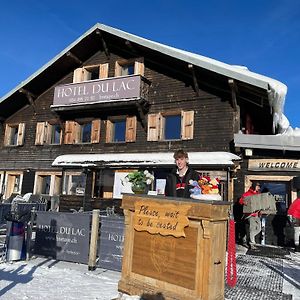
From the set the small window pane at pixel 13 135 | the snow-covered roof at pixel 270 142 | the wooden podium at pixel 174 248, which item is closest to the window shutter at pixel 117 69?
the snow-covered roof at pixel 270 142

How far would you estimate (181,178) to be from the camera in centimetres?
493

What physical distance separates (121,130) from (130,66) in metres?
3.24

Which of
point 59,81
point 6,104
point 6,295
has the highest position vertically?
point 59,81

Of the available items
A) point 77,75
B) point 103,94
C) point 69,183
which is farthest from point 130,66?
point 69,183

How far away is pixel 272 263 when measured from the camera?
27.0 ft

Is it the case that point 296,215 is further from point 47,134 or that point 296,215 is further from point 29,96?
point 29,96

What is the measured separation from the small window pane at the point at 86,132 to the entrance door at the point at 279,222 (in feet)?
28.7

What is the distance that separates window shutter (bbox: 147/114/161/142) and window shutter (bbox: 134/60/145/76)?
2230 millimetres

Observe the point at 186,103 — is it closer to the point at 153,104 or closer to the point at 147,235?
the point at 153,104

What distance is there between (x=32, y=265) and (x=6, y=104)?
13.7 m

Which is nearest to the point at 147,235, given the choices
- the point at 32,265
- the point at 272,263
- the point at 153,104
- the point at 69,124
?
the point at 32,265

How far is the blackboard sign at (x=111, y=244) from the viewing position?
6.72 m

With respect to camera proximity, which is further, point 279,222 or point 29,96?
point 29,96

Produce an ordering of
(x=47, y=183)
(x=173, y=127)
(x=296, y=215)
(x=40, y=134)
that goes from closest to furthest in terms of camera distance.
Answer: (x=296, y=215)
(x=173, y=127)
(x=47, y=183)
(x=40, y=134)
